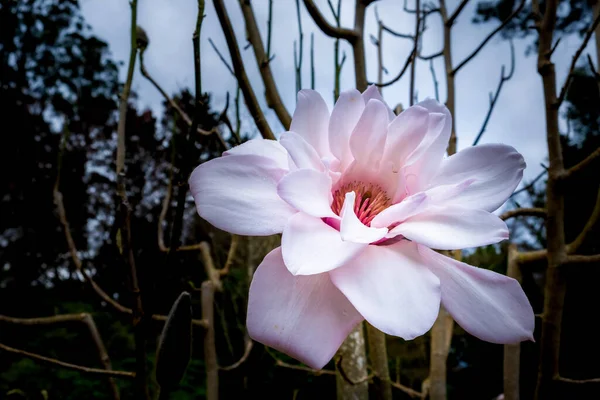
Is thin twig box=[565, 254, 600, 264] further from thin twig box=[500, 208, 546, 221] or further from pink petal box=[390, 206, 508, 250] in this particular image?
pink petal box=[390, 206, 508, 250]

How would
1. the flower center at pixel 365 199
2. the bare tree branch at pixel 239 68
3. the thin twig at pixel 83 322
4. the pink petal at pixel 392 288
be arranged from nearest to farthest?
the pink petal at pixel 392 288 → the flower center at pixel 365 199 → the bare tree branch at pixel 239 68 → the thin twig at pixel 83 322

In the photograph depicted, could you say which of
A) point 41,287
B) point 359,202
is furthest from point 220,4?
point 41,287

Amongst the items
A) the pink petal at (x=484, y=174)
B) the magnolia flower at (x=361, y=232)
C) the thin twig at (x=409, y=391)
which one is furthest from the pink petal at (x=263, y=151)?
the thin twig at (x=409, y=391)

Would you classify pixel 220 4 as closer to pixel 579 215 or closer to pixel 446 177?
pixel 446 177

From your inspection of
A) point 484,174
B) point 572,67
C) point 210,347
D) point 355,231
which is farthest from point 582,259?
point 210,347

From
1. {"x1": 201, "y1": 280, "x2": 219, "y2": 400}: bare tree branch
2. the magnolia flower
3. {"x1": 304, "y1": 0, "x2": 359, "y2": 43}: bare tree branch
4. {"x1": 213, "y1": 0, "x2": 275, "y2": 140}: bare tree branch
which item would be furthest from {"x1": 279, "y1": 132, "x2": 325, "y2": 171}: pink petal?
{"x1": 201, "y1": 280, "x2": 219, "y2": 400}: bare tree branch

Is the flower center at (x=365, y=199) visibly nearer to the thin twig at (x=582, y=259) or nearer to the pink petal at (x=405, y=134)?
the pink petal at (x=405, y=134)
